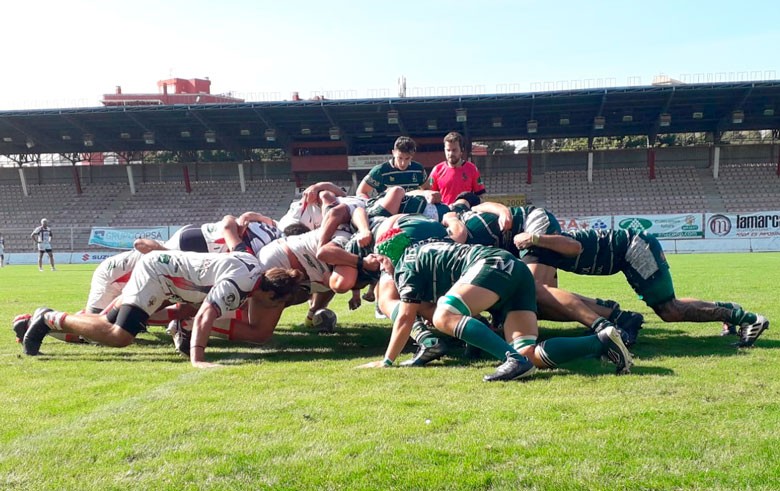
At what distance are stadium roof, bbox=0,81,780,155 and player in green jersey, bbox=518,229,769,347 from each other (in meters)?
27.1

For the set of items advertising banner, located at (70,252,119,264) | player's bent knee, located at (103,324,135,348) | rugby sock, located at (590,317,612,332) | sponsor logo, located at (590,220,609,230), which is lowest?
advertising banner, located at (70,252,119,264)

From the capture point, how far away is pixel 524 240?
19.2 feet

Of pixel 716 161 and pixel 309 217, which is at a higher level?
pixel 716 161

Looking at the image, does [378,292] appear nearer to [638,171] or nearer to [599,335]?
[599,335]

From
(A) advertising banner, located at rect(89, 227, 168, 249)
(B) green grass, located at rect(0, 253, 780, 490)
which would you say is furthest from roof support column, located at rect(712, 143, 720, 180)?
(B) green grass, located at rect(0, 253, 780, 490)

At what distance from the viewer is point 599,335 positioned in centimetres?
461

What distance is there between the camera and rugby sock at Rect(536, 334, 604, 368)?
4.65m

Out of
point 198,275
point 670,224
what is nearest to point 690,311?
point 198,275

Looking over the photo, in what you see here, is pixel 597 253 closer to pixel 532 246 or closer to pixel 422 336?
pixel 532 246

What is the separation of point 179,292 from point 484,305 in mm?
2957

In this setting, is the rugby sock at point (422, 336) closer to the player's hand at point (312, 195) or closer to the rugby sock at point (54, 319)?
the player's hand at point (312, 195)

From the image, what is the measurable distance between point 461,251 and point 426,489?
265 centimetres

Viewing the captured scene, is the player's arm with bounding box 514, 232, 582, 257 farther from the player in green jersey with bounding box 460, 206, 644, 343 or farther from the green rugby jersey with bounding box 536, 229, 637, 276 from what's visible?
the green rugby jersey with bounding box 536, 229, 637, 276

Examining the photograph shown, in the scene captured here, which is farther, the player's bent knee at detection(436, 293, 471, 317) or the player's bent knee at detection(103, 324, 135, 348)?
the player's bent knee at detection(103, 324, 135, 348)
